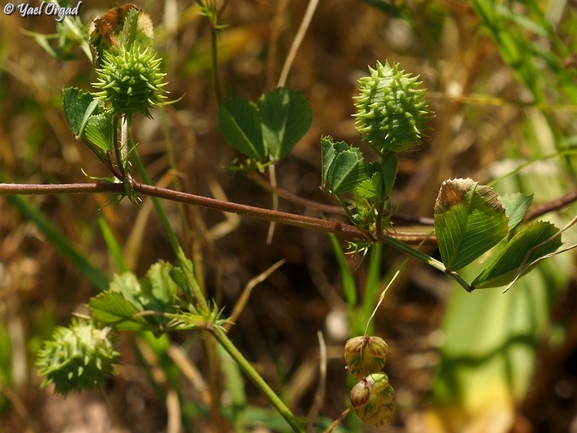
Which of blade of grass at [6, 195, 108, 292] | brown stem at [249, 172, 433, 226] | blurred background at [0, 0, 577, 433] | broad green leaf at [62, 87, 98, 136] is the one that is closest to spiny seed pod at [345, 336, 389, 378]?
brown stem at [249, 172, 433, 226]

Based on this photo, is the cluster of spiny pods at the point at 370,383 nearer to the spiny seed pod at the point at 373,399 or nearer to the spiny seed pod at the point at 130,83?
the spiny seed pod at the point at 373,399

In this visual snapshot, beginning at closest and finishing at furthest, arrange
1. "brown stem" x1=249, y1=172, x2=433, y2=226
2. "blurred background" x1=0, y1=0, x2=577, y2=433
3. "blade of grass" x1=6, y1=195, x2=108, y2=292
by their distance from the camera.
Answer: "brown stem" x1=249, y1=172, x2=433, y2=226, "blade of grass" x1=6, y1=195, x2=108, y2=292, "blurred background" x1=0, y1=0, x2=577, y2=433

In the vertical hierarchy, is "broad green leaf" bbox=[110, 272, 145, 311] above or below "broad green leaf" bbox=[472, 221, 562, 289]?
below

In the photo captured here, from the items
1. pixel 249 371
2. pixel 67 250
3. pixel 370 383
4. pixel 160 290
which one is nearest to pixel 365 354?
pixel 370 383

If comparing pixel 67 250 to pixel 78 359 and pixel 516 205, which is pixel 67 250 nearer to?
pixel 78 359

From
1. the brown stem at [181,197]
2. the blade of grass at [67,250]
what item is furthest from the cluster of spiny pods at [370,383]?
the blade of grass at [67,250]

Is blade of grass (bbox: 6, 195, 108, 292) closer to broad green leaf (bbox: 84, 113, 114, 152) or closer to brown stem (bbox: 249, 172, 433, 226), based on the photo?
brown stem (bbox: 249, 172, 433, 226)
